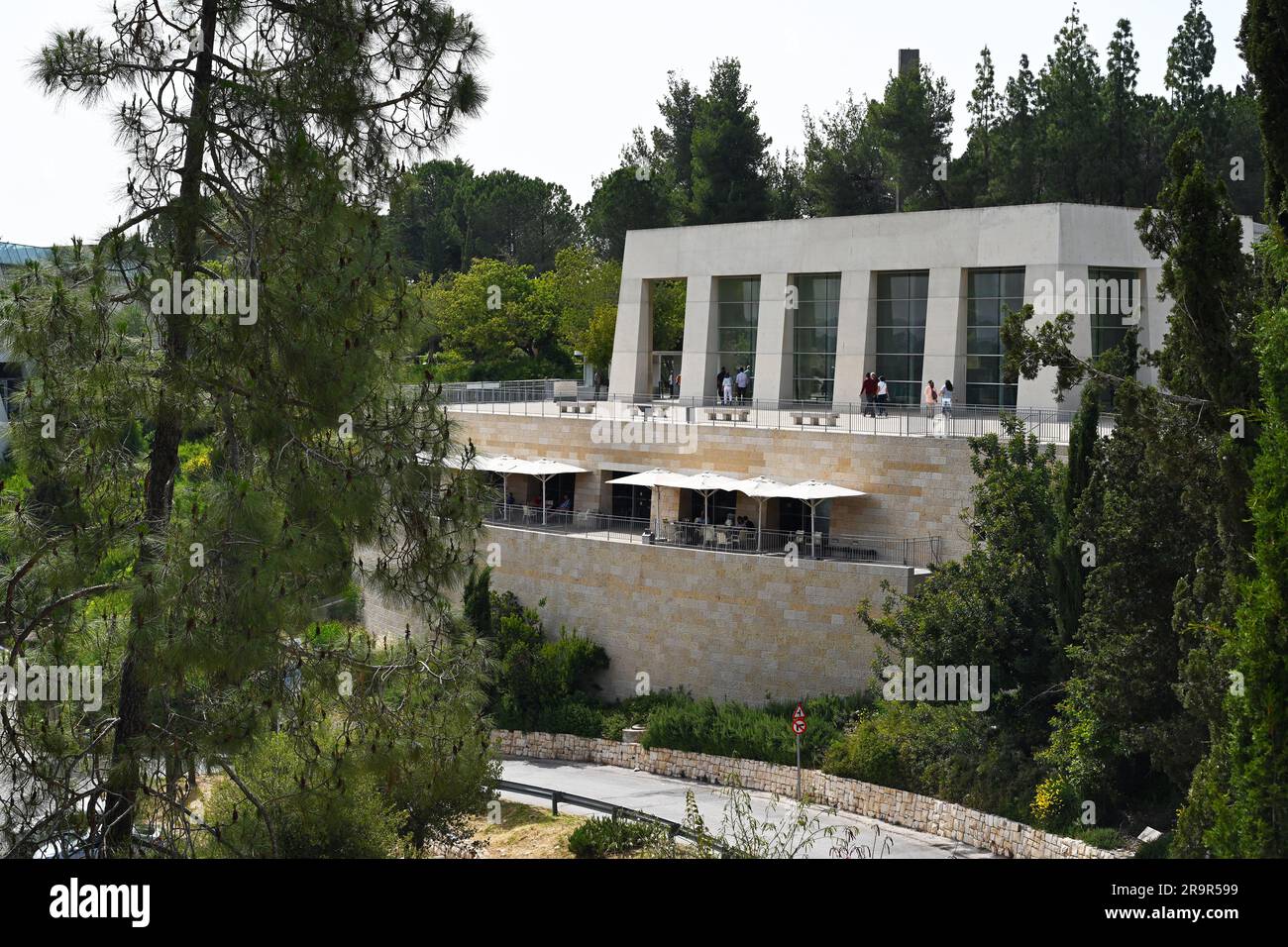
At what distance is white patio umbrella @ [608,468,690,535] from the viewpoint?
31656 millimetres

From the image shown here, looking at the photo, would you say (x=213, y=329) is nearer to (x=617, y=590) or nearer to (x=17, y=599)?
(x=17, y=599)

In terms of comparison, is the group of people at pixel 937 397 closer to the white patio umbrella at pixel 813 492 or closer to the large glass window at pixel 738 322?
the white patio umbrella at pixel 813 492

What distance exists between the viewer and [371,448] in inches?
525

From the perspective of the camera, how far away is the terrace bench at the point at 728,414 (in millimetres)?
33281

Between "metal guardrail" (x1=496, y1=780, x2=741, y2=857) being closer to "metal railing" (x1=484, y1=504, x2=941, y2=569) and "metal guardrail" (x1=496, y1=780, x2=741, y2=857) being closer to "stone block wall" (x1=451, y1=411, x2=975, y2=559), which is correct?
"metal railing" (x1=484, y1=504, x2=941, y2=569)

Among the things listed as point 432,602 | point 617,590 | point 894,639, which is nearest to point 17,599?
point 432,602

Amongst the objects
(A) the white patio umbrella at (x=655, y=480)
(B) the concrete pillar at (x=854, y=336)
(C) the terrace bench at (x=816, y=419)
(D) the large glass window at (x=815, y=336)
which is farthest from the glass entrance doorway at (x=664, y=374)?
(C) the terrace bench at (x=816, y=419)

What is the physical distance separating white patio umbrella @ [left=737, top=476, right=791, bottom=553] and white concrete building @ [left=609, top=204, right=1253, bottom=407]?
629 cm

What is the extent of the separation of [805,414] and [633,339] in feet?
39.0

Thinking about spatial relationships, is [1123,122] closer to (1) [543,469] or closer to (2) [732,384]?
(2) [732,384]

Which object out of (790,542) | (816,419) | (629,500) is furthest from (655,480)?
(790,542)

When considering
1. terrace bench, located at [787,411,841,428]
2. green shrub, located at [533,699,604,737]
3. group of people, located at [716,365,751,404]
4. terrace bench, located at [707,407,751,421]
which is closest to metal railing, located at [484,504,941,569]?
terrace bench, located at [787,411,841,428]

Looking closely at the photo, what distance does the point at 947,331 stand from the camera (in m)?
34.6
